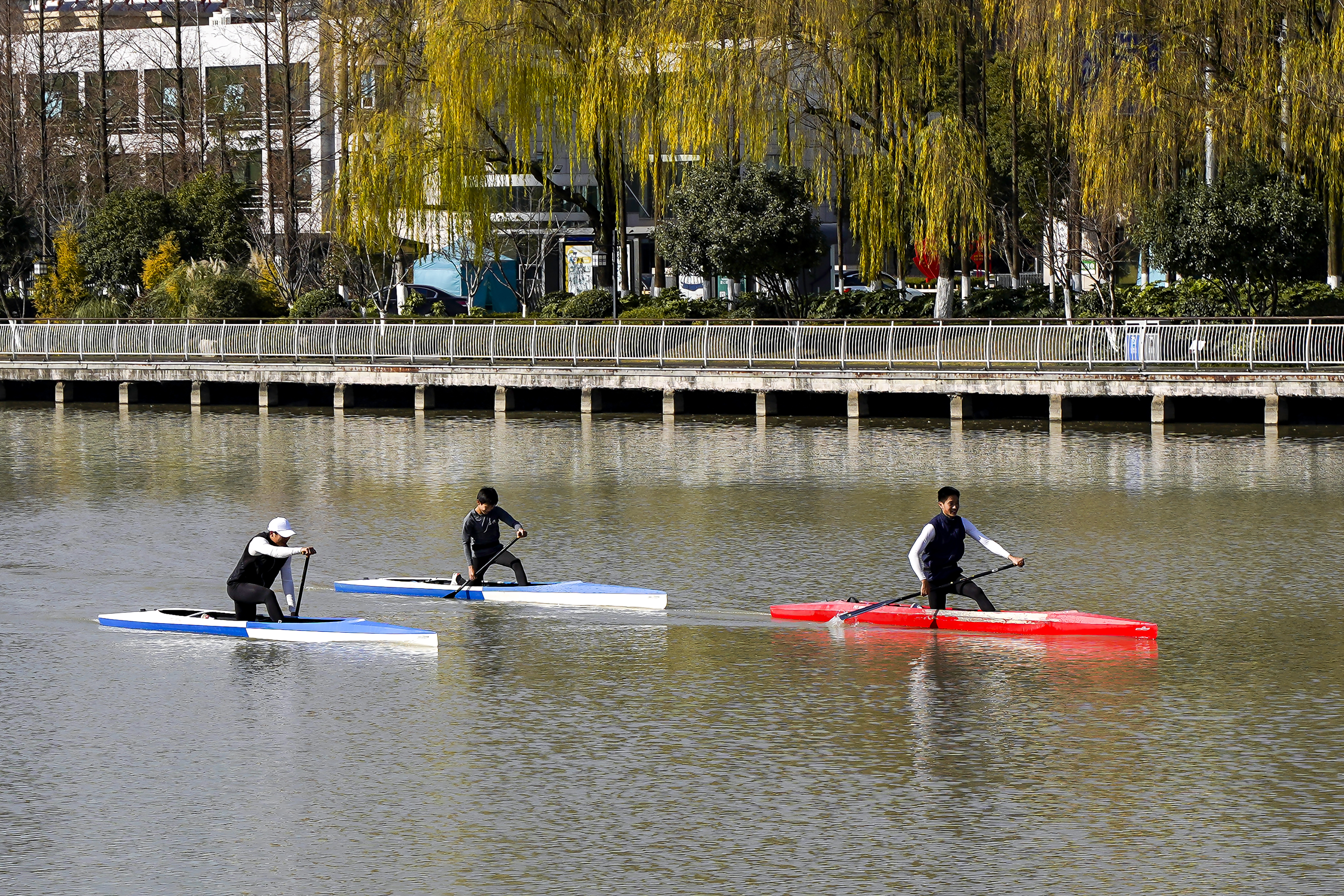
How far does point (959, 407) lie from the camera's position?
1446 inches

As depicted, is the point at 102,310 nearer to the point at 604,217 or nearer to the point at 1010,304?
the point at 604,217

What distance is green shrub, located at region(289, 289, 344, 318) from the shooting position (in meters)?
47.5

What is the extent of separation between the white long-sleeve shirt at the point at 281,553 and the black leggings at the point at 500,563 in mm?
2389

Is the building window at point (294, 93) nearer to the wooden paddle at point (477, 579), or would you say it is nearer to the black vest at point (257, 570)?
the wooden paddle at point (477, 579)

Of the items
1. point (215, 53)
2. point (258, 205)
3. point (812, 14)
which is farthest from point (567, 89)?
point (215, 53)

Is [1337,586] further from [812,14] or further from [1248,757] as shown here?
[812,14]

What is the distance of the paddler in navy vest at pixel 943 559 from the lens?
51.1ft

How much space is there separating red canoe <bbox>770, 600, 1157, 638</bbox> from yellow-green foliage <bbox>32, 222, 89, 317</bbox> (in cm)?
4483

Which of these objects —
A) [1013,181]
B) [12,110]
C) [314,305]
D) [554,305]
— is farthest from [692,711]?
[12,110]


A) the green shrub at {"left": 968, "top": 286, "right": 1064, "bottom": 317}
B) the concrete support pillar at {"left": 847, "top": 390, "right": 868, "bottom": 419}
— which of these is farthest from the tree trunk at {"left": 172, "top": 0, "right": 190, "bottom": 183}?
the concrete support pillar at {"left": 847, "top": 390, "right": 868, "bottom": 419}

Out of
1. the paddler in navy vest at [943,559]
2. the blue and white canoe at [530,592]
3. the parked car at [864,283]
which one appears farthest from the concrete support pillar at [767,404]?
the paddler in navy vest at [943,559]

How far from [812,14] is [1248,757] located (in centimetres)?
3079

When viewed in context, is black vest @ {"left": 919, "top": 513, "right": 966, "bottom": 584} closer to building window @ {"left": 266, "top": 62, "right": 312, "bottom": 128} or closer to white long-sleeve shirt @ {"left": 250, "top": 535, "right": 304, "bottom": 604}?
white long-sleeve shirt @ {"left": 250, "top": 535, "right": 304, "bottom": 604}

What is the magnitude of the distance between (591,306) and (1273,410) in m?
17.0
